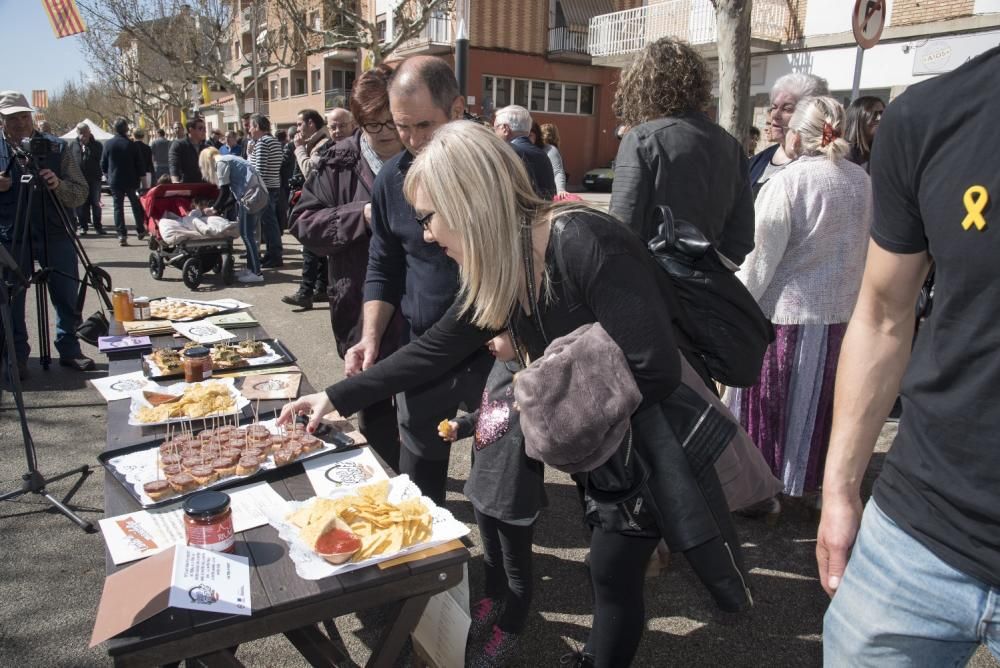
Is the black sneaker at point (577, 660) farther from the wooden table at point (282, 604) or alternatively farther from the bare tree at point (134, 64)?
the bare tree at point (134, 64)

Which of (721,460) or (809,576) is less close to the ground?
(721,460)

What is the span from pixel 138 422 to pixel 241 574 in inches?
42.6

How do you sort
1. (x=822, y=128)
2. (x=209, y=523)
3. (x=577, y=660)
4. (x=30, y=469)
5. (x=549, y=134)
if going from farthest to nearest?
(x=549, y=134) → (x=30, y=469) → (x=822, y=128) → (x=577, y=660) → (x=209, y=523)

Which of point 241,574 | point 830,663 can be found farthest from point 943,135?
point 241,574

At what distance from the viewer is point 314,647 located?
1.92m

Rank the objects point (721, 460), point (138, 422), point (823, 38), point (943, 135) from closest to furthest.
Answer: point (943, 135)
point (721, 460)
point (138, 422)
point (823, 38)

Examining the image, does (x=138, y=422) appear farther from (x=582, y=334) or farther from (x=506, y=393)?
(x=582, y=334)

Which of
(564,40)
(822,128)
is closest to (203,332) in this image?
(822,128)

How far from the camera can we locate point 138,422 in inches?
93.7

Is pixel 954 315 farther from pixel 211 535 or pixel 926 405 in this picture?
pixel 211 535

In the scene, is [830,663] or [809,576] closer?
[830,663]

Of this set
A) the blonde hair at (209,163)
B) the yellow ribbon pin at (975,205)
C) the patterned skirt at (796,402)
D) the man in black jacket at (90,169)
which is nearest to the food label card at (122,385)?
the patterned skirt at (796,402)

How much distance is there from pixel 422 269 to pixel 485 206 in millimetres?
894

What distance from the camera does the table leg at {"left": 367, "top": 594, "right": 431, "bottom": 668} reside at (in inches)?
68.2
